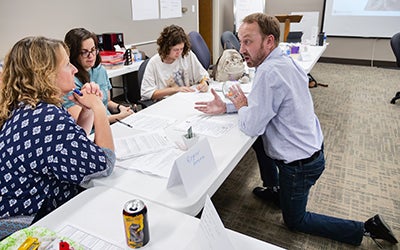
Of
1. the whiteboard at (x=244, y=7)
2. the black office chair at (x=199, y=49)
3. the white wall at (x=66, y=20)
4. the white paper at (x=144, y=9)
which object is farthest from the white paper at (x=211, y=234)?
the whiteboard at (x=244, y=7)

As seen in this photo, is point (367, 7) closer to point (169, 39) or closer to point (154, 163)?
point (169, 39)

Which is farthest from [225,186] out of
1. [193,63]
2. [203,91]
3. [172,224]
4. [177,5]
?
[177,5]

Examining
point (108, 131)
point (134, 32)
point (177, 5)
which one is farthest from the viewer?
point (177, 5)

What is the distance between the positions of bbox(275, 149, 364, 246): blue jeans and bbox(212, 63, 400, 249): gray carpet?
82 millimetres

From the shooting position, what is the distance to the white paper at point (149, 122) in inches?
60.9

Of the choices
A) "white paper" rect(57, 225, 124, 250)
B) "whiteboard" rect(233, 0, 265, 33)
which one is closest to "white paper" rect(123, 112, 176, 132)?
"white paper" rect(57, 225, 124, 250)

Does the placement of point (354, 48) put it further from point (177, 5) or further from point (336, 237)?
point (336, 237)

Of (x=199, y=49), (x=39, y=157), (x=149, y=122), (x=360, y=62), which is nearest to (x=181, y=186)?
(x=39, y=157)

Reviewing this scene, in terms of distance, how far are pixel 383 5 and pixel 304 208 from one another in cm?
594

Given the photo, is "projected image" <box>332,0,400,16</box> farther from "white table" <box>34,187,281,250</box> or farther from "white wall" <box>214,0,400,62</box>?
"white table" <box>34,187,281,250</box>

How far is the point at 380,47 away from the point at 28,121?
682 centimetres

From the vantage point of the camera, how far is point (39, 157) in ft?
3.12

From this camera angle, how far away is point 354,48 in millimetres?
6383

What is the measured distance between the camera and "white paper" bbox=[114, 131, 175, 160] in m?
1.24
